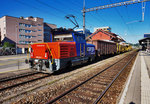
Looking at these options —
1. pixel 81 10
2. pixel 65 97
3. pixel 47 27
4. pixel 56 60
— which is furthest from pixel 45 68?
pixel 47 27

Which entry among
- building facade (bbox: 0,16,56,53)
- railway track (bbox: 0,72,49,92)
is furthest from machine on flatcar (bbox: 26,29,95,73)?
building facade (bbox: 0,16,56,53)

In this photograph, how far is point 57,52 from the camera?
23.5 ft

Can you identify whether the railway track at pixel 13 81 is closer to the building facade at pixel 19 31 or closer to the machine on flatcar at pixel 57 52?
the machine on flatcar at pixel 57 52

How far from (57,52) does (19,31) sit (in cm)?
4251

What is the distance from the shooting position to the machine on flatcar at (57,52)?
712cm

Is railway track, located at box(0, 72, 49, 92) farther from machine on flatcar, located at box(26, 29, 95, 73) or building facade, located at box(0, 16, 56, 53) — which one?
building facade, located at box(0, 16, 56, 53)

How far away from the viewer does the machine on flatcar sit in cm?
712

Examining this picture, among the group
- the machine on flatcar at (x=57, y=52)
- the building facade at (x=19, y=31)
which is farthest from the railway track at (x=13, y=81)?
the building facade at (x=19, y=31)

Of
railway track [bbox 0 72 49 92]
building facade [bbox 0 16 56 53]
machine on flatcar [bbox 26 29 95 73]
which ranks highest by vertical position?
building facade [bbox 0 16 56 53]

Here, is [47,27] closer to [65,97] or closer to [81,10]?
[81,10]

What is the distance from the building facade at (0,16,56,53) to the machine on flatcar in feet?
124

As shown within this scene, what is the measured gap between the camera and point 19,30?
42.5 m

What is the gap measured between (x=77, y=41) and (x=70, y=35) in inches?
36.4

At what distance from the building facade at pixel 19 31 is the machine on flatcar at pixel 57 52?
124 feet
